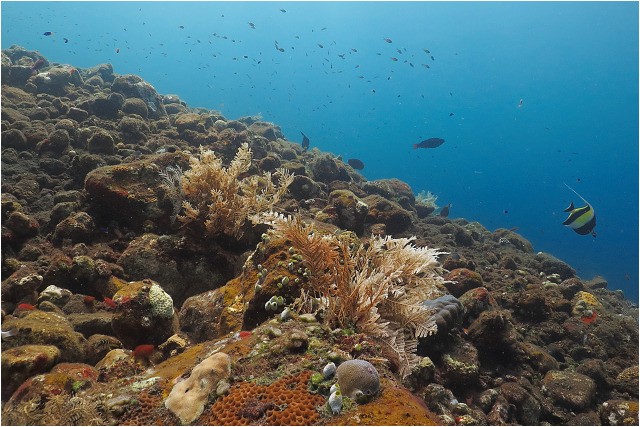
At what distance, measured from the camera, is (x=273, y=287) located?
Answer: 4172mm

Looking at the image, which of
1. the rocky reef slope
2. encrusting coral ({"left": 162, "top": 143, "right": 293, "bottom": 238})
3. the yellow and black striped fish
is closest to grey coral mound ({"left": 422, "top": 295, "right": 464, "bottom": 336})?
the rocky reef slope

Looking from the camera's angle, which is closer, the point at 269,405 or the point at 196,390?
the point at 269,405

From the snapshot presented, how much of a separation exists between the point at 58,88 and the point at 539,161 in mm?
188668

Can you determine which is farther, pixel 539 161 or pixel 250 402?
pixel 539 161

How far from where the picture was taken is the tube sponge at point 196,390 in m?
2.56

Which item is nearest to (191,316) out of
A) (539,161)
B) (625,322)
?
(625,322)

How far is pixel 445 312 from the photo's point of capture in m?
5.86

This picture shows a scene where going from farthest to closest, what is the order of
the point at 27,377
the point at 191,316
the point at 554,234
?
the point at 554,234 → the point at 191,316 → the point at 27,377

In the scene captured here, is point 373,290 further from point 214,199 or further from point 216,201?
point 214,199

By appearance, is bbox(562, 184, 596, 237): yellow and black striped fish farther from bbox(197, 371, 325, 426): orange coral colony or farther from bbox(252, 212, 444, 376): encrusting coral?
bbox(197, 371, 325, 426): orange coral colony

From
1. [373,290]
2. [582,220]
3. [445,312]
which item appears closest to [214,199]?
[373,290]

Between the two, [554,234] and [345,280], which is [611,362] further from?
[554,234]

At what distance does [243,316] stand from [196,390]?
69.5 inches

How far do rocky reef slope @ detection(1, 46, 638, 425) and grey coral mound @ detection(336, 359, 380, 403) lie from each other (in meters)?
0.02
